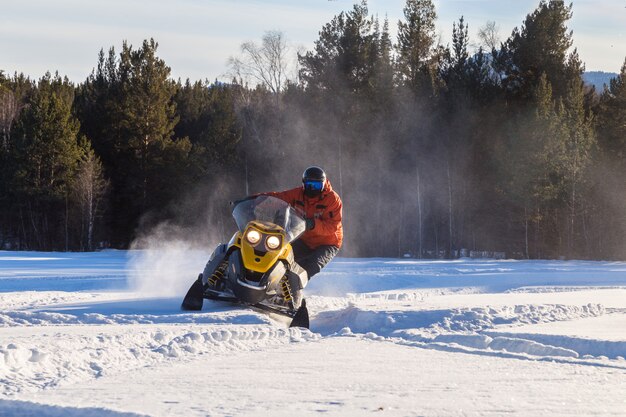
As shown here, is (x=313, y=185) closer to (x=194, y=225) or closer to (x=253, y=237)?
(x=253, y=237)

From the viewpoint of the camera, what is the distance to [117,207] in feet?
145

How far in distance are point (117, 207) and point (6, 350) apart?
38778mm

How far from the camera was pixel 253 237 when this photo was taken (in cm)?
924

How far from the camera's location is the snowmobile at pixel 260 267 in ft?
30.1

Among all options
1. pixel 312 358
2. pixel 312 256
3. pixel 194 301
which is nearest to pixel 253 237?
pixel 194 301

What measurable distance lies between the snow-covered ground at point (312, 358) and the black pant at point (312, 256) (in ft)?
1.94

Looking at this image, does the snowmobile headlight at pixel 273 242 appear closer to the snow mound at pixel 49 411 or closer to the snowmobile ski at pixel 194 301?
the snowmobile ski at pixel 194 301

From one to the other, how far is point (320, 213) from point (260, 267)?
2157 millimetres

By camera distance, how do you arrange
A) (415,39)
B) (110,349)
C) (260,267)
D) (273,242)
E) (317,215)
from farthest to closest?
(415,39) < (317,215) < (273,242) < (260,267) < (110,349)

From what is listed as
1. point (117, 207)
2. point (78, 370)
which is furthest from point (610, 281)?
point (117, 207)

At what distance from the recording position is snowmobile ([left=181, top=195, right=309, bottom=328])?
30.1 ft

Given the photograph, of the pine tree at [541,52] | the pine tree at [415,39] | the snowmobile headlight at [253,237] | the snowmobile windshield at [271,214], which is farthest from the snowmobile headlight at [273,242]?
the pine tree at [415,39]

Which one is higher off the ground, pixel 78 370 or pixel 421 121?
pixel 421 121

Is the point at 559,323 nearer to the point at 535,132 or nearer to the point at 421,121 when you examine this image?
the point at 535,132
